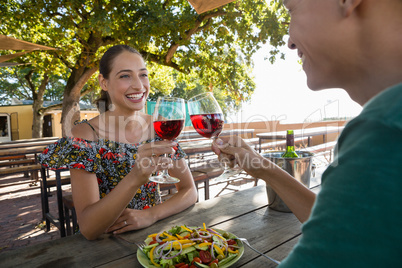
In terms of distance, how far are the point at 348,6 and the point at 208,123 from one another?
3.43ft

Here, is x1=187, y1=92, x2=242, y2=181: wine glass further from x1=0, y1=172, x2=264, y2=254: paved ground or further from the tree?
the tree

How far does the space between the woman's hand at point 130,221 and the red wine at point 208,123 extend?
1.84 ft

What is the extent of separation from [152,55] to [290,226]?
7.64 meters

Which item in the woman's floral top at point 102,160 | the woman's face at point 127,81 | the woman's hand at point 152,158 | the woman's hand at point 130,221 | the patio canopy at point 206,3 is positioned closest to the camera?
the woman's hand at point 152,158

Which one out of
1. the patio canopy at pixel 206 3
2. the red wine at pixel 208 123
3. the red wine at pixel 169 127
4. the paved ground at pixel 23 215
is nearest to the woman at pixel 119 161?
the red wine at pixel 169 127

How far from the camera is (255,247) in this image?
1231 mm

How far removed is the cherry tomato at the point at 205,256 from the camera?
1.04 meters

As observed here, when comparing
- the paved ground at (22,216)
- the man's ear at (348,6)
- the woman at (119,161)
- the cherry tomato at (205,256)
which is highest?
the man's ear at (348,6)

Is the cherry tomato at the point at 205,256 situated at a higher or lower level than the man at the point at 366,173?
lower

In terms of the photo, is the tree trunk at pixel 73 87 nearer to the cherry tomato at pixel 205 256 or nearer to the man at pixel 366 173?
the cherry tomato at pixel 205 256

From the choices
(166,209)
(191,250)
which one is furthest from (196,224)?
(191,250)

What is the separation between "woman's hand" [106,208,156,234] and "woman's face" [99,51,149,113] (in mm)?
897

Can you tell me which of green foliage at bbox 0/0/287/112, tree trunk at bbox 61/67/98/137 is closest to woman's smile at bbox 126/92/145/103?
green foliage at bbox 0/0/287/112

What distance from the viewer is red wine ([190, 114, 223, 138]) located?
150 cm
